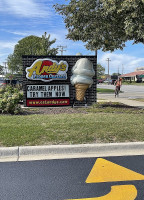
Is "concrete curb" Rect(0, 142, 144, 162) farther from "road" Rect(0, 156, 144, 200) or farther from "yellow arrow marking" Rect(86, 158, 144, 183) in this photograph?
"yellow arrow marking" Rect(86, 158, 144, 183)

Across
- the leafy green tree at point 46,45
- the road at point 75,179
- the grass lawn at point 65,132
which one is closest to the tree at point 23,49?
the leafy green tree at point 46,45

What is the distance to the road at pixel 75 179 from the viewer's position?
3.33m

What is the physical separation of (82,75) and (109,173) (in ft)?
22.5

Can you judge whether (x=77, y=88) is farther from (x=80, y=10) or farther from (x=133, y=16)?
(x=133, y=16)

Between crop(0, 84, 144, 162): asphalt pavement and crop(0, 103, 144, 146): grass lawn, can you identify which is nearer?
crop(0, 84, 144, 162): asphalt pavement

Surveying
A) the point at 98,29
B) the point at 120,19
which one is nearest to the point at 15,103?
the point at 98,29

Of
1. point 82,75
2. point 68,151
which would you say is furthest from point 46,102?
point 68,151

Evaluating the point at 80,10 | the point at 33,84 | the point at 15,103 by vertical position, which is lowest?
the point at 15,103

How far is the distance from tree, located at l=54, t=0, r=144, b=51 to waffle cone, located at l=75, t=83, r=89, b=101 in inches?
77.8

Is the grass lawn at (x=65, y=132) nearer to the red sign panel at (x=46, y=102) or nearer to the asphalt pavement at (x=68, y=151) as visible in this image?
the asphalt pavement at (x=68, y=151)

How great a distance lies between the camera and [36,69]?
11.0 meters

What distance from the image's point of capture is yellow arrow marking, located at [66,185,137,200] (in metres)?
3.24

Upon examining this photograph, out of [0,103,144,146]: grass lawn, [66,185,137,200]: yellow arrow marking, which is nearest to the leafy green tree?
[0,103,144,146]: grass lawn

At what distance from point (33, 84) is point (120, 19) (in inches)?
189
